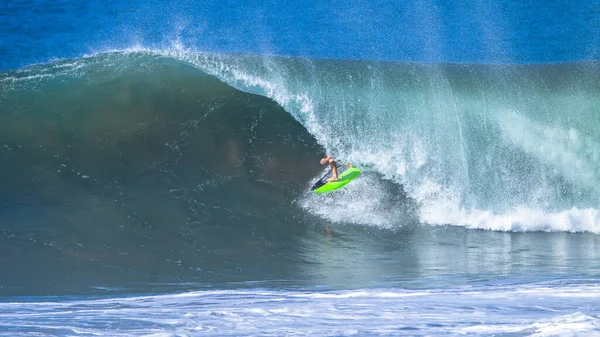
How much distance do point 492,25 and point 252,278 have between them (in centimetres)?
1328

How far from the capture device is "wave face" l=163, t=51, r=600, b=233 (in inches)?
417

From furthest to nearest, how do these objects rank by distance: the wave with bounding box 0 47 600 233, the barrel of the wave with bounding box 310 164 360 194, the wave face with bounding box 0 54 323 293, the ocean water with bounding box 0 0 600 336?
the wave with bounding box 0 47 600 233
the barrel of the wave with bounding box 310 164 360 194
the wave face with bounding box 0 54 323 293
the ocean water with bounding box 0 0 600 336

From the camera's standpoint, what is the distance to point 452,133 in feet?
39.1

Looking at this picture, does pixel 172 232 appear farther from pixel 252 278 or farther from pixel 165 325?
pixel 165 325

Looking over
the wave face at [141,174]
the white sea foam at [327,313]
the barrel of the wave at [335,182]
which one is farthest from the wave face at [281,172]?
the white sea foam at [327,313]

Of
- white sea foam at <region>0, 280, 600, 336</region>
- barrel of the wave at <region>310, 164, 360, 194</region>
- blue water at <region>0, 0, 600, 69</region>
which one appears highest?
blue water at <region>0, 0, 600, 69</region>

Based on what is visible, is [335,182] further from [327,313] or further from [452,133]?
[327,313]

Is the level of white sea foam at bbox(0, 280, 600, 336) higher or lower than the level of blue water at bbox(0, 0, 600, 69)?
lower

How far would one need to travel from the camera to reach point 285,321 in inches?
206

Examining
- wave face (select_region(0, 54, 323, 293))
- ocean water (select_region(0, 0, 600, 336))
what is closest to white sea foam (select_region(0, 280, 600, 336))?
ocean water (select_region(0, 0, 600, 336))

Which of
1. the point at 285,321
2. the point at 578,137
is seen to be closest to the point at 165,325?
the point at 285,321

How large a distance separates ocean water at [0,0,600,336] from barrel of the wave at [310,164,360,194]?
0.57 ft

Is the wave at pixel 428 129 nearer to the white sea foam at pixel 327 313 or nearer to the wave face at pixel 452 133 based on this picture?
the wave face at pixel 452 133

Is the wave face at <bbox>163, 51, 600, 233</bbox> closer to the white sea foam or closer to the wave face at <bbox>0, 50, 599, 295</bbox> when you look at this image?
the wave face at <bbox>0, 50, 599, 295</bbox>
